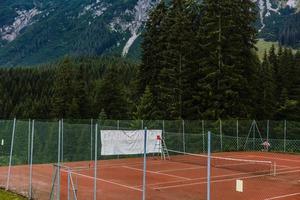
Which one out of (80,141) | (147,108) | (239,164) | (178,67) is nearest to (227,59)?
(178,67)

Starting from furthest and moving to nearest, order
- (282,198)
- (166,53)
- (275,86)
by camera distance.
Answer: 1. (275,86)
2. (166,53)
3. (282,198)

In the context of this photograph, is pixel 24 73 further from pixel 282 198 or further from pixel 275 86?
pixel 282 198

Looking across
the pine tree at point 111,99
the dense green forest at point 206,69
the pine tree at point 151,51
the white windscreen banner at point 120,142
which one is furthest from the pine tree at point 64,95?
the white windscreen banner at point 120,142

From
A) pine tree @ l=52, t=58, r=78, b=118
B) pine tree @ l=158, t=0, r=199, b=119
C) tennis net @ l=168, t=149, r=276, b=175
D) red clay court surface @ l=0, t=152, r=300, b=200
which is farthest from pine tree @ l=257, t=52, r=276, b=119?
red clay court surface @ l=0, t=152, r=300, b=200

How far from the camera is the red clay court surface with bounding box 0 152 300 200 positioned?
17.7m

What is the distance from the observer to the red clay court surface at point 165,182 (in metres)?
17.7

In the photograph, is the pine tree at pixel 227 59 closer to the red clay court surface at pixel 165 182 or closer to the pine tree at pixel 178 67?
the pine tree at pixel 178 67

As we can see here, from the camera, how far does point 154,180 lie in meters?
21.6

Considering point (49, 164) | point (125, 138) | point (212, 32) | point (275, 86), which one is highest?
point (212, 32)

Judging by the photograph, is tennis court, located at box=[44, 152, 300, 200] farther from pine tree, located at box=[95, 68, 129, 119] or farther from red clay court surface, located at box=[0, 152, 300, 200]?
pine tree, located at box=[95, 68, 129, 119]

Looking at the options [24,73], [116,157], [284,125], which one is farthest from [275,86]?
[24,73]

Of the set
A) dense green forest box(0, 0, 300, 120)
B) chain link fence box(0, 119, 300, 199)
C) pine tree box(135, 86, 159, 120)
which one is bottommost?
chain link fence box(0, 119, 300, 199)

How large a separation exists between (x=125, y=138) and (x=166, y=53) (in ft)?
108

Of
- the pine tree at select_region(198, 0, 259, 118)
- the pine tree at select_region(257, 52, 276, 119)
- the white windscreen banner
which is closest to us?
the white windscreen banner
